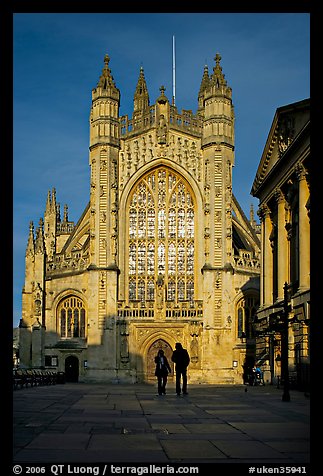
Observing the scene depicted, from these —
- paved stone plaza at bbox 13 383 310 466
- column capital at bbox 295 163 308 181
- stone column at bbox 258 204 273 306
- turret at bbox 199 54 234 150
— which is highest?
turret at bbox 199 54 234 150

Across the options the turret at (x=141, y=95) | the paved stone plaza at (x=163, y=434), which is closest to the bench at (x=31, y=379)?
the paved stone plaza at (x=163, y=434)

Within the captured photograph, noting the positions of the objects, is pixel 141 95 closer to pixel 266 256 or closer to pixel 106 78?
pixel 106 78

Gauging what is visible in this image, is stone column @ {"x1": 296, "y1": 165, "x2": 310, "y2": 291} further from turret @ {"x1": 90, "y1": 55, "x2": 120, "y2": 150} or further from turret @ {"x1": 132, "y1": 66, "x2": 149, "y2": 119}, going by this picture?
turret @ {"x1": 132, "y1": 66, "x2": 149, "y2": 119}

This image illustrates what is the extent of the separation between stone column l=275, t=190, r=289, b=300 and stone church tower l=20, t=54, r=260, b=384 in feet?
41.6

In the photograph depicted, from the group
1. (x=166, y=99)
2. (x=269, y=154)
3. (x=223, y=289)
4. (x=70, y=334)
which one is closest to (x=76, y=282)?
(x=70, y=334)

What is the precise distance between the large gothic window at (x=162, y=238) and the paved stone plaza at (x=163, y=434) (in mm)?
34187

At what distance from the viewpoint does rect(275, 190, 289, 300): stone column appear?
1524 inches

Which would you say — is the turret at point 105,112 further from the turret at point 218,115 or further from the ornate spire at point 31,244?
the ornate spire at point 31,244

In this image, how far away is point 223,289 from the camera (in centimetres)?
5181

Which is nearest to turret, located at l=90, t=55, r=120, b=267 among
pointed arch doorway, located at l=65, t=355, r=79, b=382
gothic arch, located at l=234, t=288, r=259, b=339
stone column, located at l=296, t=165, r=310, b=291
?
pointed arch doorway, located at l=65, t=355, r=79, b=382

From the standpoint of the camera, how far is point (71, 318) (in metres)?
55.7

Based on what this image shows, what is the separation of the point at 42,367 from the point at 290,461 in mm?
46689

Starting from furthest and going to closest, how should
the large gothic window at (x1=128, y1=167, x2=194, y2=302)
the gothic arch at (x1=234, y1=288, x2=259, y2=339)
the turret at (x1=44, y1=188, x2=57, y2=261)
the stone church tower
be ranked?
1. the turret at (x1=44, y1=188, x2=57, y2=261)
2. the large gothic window at (x1=128, y1=167, x2=194, y2=302)
3. the gothic arch at (x1=234, y1=288, x2=259, y2=339)
4. the stone church tower
